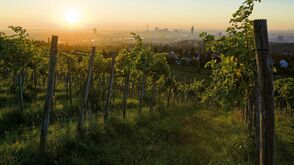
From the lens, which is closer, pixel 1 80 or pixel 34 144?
pixel 34 144

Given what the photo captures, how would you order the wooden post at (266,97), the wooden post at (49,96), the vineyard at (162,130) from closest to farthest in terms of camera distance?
the wooden post at (266,97)
the vineyard at (162,130)
the wooden post at (49,96)

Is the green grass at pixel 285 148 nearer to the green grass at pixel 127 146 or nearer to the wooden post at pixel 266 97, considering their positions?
the green grass at pixel 127 146

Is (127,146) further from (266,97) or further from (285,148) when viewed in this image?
(266,97)

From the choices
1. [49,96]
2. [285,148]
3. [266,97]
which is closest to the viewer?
[266,97]

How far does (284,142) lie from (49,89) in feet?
30.3

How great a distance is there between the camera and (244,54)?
9.27m

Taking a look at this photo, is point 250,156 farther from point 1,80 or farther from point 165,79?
point 1,80

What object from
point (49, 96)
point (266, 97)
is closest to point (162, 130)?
point (49, 96)

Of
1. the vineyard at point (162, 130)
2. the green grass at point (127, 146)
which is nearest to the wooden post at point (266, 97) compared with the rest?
the vineyard at point (162, 130)

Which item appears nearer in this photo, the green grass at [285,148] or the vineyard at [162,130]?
the vineyard at [162,130]

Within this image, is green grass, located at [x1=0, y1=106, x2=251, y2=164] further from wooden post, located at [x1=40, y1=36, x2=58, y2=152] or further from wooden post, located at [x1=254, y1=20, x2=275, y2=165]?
wooden post, located at [x1=254, y1=20, x2=275, y2=165]

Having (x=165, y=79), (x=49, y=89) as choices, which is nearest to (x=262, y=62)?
(x=49, y=89)

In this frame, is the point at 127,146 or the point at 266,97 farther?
the point at 127,146

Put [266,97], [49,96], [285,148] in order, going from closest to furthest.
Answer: [266,97] < [49,96] < [285,148]
